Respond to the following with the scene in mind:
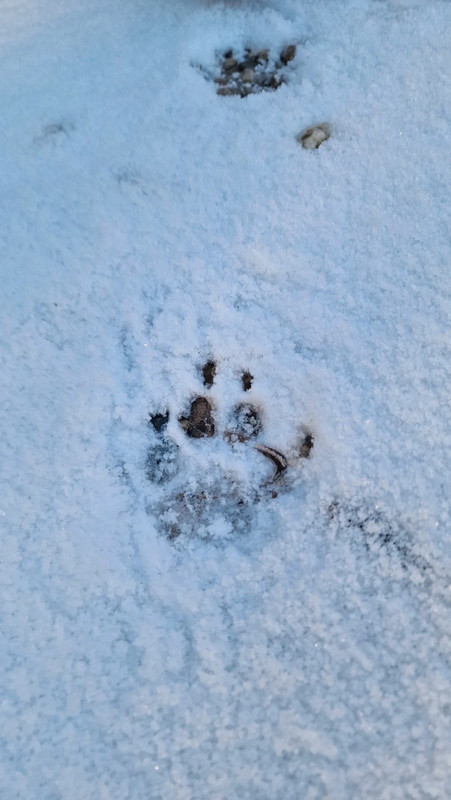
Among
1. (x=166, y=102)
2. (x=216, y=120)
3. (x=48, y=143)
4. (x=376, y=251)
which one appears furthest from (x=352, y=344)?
(x=48, y=143)

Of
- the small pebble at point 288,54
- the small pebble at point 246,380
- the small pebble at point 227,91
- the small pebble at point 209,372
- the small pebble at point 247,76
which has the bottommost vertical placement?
the small pebble at point 209,372

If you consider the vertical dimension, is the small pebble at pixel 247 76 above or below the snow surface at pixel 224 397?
above

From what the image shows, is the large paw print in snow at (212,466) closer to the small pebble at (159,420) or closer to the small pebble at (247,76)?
the small pebble at (159,420)

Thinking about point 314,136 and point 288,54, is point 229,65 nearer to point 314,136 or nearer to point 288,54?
point 288,54

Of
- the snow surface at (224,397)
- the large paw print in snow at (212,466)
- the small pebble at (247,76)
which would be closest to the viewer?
the snow surface at (224,397)

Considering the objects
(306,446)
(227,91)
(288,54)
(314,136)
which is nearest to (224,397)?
(306,446)

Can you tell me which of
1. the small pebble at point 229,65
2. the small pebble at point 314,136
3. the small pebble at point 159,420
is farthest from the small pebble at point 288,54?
the small pebble at point 159,420

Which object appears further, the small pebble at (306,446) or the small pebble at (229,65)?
the small pebble at (229,65)

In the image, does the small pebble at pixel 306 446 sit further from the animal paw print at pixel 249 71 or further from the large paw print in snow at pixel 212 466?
the animal paw print at pixel 249 71

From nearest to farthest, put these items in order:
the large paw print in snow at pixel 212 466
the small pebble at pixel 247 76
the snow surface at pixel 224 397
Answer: the snow surface at pixel 224 397, the large paw print in snow at pixel 212 466, the small pebble at pixel 247 76
